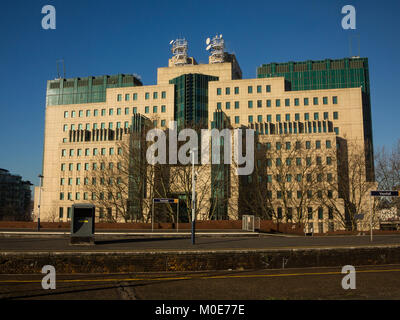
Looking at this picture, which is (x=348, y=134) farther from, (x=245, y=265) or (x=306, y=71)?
A: (x=245, y=265)

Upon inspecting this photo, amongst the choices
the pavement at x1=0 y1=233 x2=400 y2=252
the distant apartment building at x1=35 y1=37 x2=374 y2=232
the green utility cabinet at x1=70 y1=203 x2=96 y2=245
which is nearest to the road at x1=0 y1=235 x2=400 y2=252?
the pavement at x1=0 y1=233 x2=400 y2=252

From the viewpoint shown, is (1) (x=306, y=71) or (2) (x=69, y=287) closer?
(2) (x=69, y=287)

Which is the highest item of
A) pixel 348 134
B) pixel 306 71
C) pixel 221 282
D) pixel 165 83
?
pixel 306 71

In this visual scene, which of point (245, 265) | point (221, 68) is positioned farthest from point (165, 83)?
point (245, 265)

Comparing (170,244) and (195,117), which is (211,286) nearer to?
(170,244)

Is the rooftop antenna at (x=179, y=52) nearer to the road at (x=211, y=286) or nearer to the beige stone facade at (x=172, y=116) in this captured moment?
the beige stone facade at (x=172, y=116)

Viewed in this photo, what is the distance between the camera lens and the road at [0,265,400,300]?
1017 centimetres

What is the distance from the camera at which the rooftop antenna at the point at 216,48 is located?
98.2 meters

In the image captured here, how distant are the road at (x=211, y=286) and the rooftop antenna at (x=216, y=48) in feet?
292

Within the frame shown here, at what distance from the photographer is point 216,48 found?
327 feet

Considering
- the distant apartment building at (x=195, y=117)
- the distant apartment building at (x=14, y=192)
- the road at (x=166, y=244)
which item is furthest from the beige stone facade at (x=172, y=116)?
the distant apartment building at (x=14, y=192)

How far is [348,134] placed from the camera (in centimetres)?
8344

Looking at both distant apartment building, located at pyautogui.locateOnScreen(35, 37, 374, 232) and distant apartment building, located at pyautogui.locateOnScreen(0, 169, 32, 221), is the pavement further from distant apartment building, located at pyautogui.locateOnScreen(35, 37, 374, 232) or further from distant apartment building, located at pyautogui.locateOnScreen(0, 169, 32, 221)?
distant apartment building, located at pyautogui.locateOnScreen(0, 169, 32, 221)
